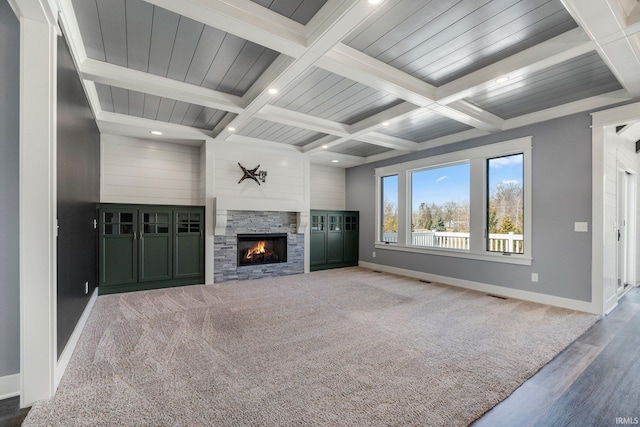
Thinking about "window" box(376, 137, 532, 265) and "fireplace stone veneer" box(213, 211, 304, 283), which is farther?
"fireplace stone veneer" box(213, 211, 304, 283)

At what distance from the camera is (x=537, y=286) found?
13.8 feet

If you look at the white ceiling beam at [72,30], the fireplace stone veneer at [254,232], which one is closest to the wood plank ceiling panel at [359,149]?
the fireplace stone veneer at [254,232]

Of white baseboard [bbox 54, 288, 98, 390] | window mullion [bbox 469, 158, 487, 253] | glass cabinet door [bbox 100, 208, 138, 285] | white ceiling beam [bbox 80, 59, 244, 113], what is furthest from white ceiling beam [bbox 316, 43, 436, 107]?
glass cabinet door [bbox 100, 208, 138, 285]

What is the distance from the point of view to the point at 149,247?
484 cm

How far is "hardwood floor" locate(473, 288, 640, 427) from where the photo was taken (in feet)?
5.83

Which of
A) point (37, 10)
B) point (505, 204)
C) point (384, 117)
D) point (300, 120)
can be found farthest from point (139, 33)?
point (505, 204)

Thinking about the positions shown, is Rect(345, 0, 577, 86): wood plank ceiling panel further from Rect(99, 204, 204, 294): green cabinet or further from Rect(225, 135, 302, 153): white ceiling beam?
Rect(99, 204, 204, 294): green cabinet

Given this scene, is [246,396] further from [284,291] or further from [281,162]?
[281,162]

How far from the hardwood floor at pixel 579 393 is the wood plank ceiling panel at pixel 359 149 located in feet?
14.5

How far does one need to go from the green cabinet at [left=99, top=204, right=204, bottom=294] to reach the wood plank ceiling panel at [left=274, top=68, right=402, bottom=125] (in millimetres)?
2738

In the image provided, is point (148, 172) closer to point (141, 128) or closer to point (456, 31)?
point (141, 128)

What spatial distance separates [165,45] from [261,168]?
3327mm

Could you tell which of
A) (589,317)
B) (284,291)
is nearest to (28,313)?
(284,291)

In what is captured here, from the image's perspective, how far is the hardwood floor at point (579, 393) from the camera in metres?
1.77
